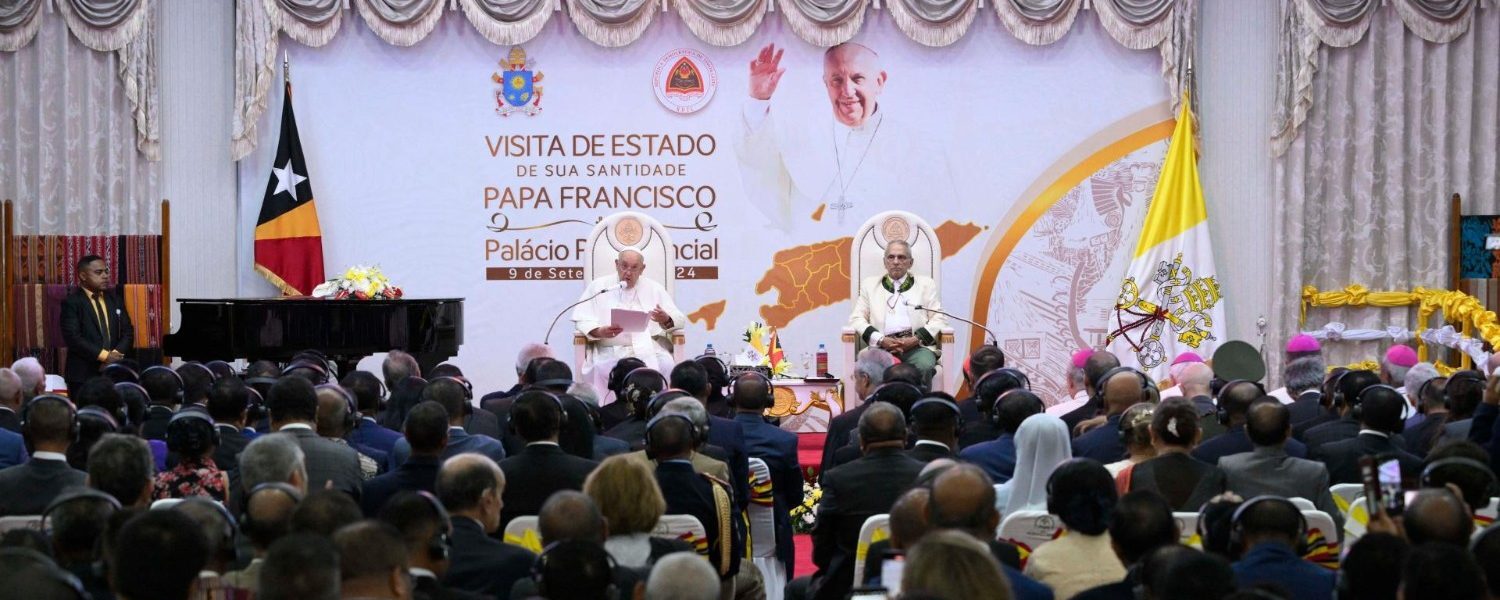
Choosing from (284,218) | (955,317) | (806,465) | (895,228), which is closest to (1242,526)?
(806,465)

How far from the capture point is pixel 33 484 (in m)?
4.61

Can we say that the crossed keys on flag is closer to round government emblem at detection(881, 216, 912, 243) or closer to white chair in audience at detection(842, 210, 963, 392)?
white chair in audience at detection(842, 210, 963, 392)

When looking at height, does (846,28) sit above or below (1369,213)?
above

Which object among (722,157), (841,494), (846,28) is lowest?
(841,494)

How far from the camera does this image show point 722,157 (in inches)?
449

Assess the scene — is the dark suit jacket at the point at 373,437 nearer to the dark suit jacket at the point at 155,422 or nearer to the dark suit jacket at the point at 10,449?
the dark suit jacket at the point at 155,422

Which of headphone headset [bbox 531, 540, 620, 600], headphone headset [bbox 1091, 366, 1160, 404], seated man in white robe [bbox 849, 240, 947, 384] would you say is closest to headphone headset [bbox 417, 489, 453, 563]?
headphone headset [bbox 531, 540, 620, 600]

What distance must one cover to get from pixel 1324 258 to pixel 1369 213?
42 cm

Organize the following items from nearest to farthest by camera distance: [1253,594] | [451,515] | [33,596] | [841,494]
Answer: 1. [1253,594]
2. [33,596]
3. [451,515]
4. [841,494]

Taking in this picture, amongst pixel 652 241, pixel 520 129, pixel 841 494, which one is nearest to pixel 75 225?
pixel 520 129

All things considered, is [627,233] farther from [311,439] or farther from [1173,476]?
[1173,476]

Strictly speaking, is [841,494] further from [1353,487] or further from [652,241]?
[652,241]

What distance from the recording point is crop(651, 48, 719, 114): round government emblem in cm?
1135

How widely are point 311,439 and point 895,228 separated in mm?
5931
